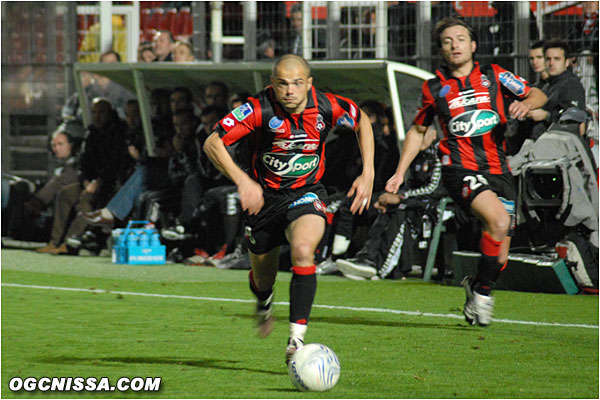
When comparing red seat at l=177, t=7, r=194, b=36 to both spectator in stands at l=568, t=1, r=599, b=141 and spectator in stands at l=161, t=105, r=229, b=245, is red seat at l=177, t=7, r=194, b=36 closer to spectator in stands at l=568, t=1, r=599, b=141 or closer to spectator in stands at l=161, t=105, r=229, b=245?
spectator in stands at l=161, t=105, r=229, b=245

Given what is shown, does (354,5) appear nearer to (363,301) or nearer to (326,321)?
(363,301)

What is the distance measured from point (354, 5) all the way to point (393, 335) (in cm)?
1106

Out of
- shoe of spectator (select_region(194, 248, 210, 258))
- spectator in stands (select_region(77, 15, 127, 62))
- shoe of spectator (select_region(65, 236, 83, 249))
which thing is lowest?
shoe of spectator (select_region(194, 248, 210, 258))

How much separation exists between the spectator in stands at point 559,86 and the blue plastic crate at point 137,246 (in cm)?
606

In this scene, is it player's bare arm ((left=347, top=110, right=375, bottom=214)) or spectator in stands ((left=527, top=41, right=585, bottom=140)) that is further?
spectator in stands ((left=527, top=41, right=585, bottom=140))

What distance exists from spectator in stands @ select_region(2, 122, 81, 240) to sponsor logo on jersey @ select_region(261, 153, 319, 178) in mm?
11151

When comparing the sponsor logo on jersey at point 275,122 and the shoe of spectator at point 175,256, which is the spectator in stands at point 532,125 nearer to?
the shoe of spectator at point 175,256

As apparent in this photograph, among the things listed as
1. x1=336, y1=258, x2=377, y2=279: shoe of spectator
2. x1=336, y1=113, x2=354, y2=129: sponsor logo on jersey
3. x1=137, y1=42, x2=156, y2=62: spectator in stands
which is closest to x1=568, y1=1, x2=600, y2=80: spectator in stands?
x1=336, y1=258, x2=377, y2=279: shoe of spectator

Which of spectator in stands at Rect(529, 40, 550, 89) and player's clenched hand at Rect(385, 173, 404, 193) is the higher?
spectator in stands at Rect(529, 40, 550, 89)

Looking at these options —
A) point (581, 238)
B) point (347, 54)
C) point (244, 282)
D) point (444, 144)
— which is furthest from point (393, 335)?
point (347, 54)

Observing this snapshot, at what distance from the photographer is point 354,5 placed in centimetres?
1852

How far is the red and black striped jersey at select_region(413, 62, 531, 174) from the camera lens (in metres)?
8.73

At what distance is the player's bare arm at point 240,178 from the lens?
6539 mm

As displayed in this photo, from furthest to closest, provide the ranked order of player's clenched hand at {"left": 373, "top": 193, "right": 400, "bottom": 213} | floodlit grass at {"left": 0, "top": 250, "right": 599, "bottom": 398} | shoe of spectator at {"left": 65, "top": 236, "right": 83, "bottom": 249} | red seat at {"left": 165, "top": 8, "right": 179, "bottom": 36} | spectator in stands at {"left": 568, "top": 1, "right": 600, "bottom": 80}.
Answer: red seat at {"left": 165, "top": 8, "right": 179, "bottom": 36}
shoe of spectator at {"left": 65, "top": 236, "right": 83, "bottom": 249}
spectator in stands at {"left": 568, "top": 1, "right": 600, "bottom": 80}
player's clenched hand at {"left": 373, "top": 193, "right": 400, "bottom": 213}
floodlit grass at {"left": 0, "top": 250, "right": 599, "bottom": 398}
